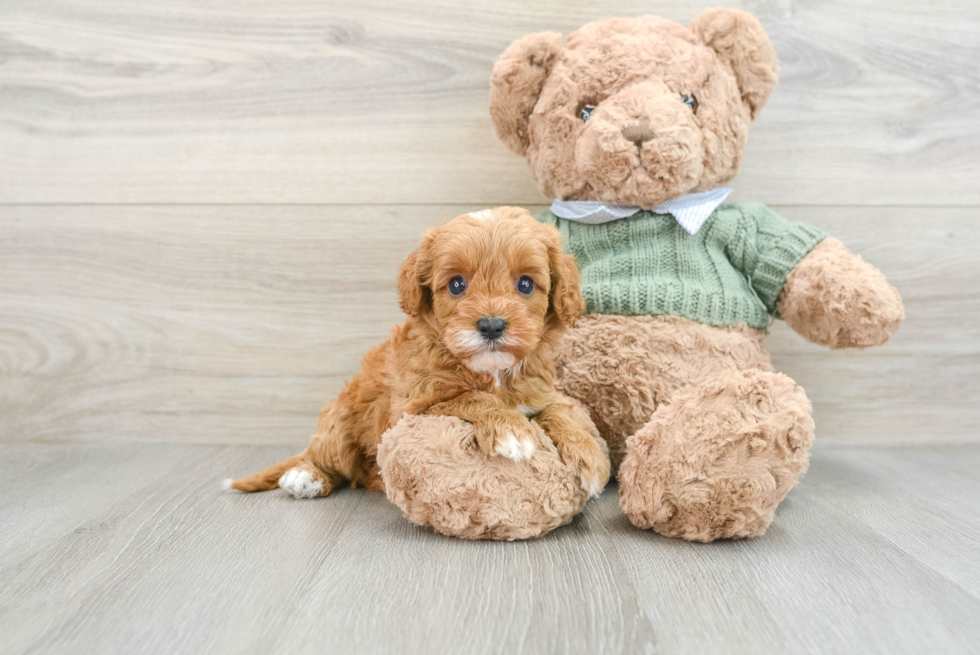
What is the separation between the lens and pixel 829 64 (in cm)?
133

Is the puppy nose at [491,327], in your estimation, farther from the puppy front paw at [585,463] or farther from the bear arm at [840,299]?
the bear arm at [840,299]

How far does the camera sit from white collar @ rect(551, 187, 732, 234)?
1.05 meters

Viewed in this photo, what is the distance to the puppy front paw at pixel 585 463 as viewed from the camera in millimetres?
864

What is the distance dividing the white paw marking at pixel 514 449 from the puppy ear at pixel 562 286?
6.9 inches

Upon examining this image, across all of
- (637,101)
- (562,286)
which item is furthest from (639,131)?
(562,286)

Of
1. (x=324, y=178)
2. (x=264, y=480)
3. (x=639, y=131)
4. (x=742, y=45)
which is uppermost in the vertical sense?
(x=742, y=45)

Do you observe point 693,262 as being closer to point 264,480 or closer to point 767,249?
point 767,249

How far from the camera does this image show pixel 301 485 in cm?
106

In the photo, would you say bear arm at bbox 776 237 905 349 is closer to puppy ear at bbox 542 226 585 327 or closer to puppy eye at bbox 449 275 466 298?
puppy ear at bbox 542 226 585 327

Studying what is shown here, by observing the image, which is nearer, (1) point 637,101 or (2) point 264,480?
(1) point 637,101

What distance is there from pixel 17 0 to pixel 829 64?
1557mm

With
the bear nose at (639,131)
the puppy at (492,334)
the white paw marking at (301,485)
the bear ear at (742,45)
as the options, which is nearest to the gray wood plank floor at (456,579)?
the white paw marking at (301,485)

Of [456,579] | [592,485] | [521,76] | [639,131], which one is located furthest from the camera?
[521,76]

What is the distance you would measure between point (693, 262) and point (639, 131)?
0.21m
